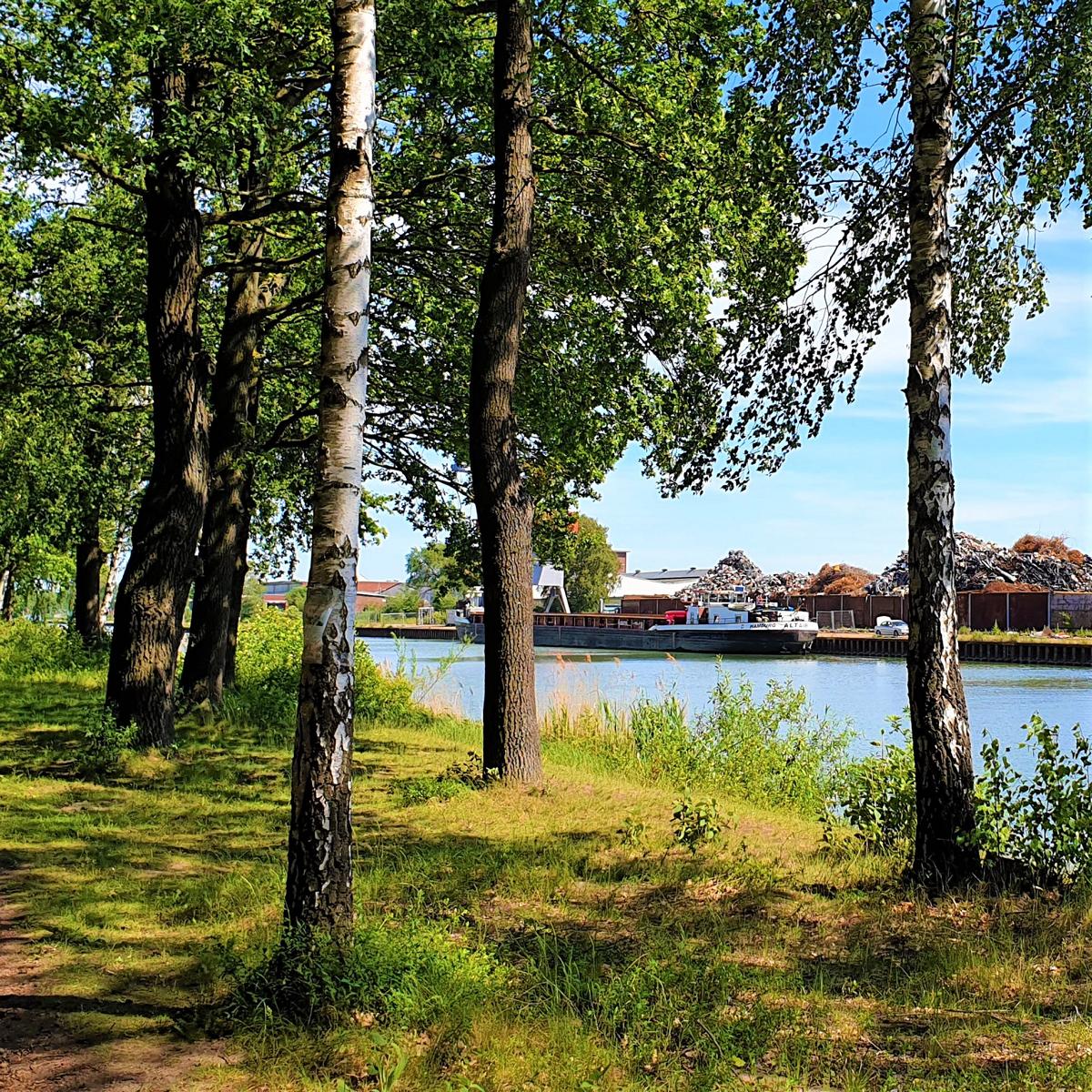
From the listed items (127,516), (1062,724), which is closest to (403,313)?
(127,516)

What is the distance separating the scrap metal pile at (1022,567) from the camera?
70625mm

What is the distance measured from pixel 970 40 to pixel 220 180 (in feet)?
23.4

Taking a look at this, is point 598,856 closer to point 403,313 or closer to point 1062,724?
point 403,313

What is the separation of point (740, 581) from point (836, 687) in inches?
3426

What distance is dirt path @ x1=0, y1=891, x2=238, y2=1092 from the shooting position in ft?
12.1

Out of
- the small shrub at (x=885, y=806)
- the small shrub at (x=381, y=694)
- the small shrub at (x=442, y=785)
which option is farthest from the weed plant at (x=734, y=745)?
the small shrub at (x=381, y=694)

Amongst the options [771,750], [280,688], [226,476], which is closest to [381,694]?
[280,688]

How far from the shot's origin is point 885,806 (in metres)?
7.50

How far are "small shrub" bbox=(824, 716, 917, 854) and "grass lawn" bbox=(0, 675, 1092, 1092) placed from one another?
0.36 meters

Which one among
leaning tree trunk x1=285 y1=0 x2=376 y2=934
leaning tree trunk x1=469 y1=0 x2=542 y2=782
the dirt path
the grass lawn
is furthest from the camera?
leaning tree trunk x1=469 y1=0 x2=542 y2=782

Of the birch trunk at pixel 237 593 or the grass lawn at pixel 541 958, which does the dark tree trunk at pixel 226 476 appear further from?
the grass lawn at pixel 541 958

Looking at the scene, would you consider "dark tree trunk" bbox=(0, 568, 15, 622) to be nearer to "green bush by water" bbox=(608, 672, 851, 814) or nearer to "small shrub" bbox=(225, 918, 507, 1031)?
"green bush by water" bbox=(608, 672, 851, 814)

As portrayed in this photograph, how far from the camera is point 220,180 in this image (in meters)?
10.5

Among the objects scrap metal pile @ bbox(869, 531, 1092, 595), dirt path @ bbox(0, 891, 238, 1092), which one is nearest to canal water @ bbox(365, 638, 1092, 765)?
dirt path @ bbox(0, 891, 238, 1092)
